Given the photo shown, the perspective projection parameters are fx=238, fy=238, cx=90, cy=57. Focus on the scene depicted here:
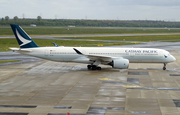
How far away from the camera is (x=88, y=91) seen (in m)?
24.4

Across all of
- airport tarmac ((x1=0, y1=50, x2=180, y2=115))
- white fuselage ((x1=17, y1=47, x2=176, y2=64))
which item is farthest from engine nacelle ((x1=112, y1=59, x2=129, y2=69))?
white fuselage ((x1=17, y1=47, x2=176, y2=64))

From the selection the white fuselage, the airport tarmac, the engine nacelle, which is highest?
the white fuselage

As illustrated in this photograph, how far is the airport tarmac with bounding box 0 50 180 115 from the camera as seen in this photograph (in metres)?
19.2

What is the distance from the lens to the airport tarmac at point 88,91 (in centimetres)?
1917

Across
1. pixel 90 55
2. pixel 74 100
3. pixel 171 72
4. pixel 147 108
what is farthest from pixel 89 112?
pixel 171 72

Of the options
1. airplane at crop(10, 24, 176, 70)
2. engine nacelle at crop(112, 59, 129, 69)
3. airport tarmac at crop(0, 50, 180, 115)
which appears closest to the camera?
airport tarmac at crop(0, 50, 180, 115)

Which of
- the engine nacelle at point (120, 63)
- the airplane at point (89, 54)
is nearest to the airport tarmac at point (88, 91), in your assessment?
the engine nacelle at point (120, 63)

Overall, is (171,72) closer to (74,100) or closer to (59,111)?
(74,100)

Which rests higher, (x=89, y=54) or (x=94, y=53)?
(x=94, y=53)

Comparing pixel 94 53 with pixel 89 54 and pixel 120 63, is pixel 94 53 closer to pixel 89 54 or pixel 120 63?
pixel 89 54

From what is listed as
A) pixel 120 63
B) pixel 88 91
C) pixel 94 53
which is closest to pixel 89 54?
pixel 94 53

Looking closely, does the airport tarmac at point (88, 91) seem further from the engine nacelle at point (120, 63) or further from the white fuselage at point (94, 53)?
the white fuselage at point (94, 53)

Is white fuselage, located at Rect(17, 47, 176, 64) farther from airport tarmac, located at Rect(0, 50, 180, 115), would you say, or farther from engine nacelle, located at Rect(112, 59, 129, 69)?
engine nacelle, located at Rect(112, 59, 129, 69)

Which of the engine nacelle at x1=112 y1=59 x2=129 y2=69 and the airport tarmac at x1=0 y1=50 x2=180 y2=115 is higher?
the engine nacelle at x1=112 y1=59 x2=129 y2=69
